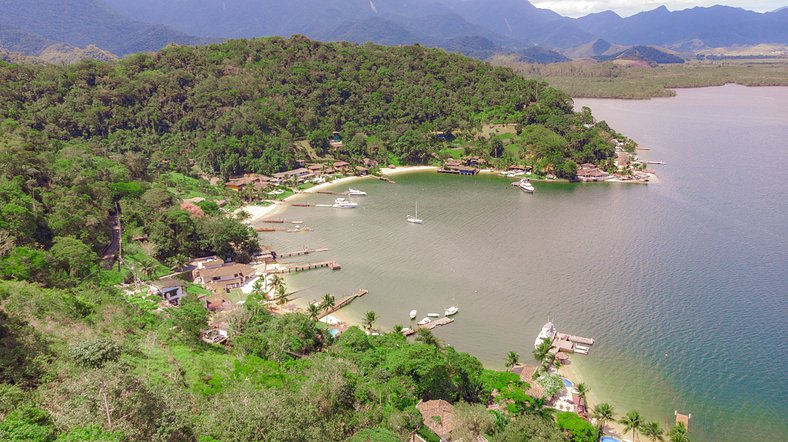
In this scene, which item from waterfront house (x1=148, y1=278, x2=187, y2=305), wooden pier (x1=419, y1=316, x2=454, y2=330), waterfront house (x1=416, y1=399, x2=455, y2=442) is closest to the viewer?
waterfront house (x1=416, y1=399, x2=455, y2=442)

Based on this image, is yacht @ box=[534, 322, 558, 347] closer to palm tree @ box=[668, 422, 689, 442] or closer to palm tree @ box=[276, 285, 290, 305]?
palm tree @ box=[668, 422, 689, 442]

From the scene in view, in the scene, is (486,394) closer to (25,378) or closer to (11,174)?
(25,378)

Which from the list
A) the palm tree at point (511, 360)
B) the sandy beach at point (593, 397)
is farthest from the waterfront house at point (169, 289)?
the sandy beach at point (593, 397)

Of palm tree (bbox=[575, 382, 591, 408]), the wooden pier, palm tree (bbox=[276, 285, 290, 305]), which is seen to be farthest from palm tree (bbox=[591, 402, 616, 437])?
palm tree (bbox=[276, 285, 290, 305])

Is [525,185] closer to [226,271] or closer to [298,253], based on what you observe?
[298,253]

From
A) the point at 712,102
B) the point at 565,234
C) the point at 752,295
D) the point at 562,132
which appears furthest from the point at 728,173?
the point at 712,102
